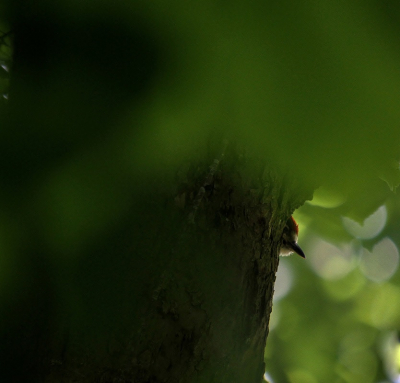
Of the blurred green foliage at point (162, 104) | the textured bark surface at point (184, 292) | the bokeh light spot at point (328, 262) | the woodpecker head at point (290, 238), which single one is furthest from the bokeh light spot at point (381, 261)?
the textured bark surface at point (184, 292)


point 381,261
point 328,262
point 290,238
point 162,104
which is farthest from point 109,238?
point 328,262

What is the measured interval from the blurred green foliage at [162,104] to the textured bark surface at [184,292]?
4 cm

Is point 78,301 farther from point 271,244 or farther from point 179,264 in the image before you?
point 271,244

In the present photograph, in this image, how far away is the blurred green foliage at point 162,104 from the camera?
0.45m

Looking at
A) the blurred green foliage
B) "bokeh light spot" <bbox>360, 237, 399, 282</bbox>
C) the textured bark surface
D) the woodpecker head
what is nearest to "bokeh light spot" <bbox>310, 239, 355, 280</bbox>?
"bokeh light spot" <bbox>360, 237, 399, 282</bbox>

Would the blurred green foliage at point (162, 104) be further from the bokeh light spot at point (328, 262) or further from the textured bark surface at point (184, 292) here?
the bokeh light spot at point (328, 262)

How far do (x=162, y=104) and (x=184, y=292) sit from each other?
51cm

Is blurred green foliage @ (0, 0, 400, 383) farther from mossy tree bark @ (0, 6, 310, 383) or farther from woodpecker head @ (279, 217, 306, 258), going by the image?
woodpecker head @ (279, 217, 306, 258)

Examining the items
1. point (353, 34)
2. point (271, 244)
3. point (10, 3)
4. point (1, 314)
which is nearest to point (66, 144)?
point (10, 3)

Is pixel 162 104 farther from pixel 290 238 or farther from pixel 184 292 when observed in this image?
pixel 290 238

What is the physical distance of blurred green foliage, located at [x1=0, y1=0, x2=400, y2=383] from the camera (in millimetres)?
447

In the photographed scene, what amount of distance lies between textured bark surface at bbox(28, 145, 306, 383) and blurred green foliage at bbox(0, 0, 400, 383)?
0.04 meters

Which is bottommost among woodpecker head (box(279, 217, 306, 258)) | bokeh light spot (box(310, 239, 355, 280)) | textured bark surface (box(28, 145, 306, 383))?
textured bark surface (box(28, 145, 306, 383))

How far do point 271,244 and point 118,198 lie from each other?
0.49 metres
